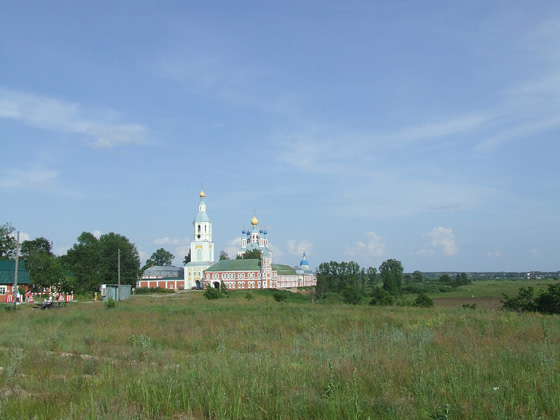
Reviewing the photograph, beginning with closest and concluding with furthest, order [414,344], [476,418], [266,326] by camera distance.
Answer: [476,418], [414,344], [266,326]

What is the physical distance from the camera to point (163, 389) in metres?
6.66

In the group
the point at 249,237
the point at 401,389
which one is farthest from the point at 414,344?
the point at 249,237

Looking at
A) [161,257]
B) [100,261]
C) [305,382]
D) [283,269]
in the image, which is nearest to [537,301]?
[305,382]

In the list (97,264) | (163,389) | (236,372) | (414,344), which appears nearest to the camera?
(163,389)

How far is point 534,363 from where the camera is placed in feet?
24.8

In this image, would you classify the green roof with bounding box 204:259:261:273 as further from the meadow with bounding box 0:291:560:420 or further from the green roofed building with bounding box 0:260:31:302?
the meadow with bounding box 0:291:560:420

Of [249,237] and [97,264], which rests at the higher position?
[249,237]

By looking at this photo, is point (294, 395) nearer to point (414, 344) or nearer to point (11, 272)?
point (414, 344)

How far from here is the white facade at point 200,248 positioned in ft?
350

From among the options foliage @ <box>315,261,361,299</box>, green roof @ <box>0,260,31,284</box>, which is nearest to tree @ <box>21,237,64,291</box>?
green roof @ <box>0,260,31,284</box>

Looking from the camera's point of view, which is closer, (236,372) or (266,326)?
(236,372)

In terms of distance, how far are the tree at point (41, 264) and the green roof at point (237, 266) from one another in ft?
109

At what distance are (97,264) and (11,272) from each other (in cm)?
2110

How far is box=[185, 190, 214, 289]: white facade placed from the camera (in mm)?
106812
